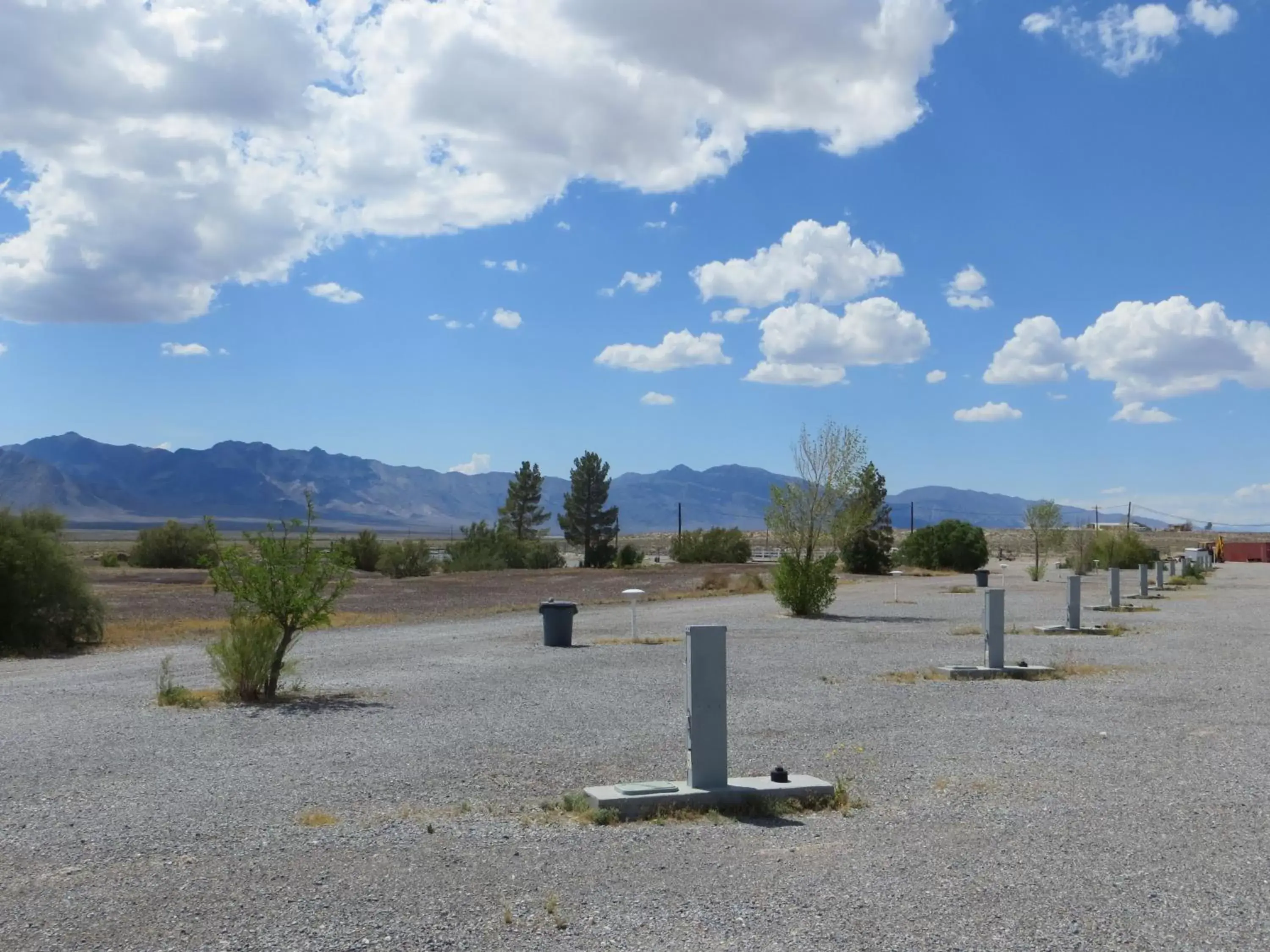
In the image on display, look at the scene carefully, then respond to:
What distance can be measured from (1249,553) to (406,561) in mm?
65039

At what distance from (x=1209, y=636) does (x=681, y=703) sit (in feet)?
46.4

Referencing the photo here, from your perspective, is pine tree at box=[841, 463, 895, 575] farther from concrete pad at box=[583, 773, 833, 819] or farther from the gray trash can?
concrete pad at box=[583, 773, 833, 819]

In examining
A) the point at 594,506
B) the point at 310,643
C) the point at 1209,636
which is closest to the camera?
the point at 310,643

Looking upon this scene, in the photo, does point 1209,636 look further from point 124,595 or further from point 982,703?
point 124,595

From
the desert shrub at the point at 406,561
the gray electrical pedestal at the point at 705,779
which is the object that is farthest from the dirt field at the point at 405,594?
the gray electrical pedestal at the point at 705,779

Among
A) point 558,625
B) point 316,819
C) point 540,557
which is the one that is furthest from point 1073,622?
point 540,557

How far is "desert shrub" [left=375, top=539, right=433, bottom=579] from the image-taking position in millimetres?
62625

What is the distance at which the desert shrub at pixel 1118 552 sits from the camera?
2488 inches

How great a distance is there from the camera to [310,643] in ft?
72.1

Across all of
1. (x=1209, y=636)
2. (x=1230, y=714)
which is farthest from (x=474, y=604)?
(x=1230, y=714)

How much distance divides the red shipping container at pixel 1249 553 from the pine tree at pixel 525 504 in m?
52.3

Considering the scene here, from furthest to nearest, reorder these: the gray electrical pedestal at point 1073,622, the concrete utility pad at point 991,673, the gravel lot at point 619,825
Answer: the gray electrical pedestal at point 1073,622 → the concrete utility pad at point 991,673 → the gravel lot at point 619,825

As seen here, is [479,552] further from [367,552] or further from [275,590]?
[275,590]

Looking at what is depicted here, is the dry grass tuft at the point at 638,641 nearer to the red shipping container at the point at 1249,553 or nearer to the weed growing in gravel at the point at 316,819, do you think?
the weed growing in gravel at the point at 316,819
